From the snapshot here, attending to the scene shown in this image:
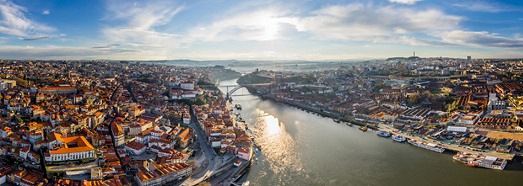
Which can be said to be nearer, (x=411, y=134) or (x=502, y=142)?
(x=502, y=142)

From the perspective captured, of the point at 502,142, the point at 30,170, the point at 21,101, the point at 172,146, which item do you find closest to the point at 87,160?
the point at 30,170

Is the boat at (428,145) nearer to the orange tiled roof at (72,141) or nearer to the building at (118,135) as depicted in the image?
the building at (118,135)

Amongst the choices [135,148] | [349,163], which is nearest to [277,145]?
[349,163]

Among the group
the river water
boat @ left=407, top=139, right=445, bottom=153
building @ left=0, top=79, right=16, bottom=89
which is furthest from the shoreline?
building @ left=0, top=79, right=16, bottom=89

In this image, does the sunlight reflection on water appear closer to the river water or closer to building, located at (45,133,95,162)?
the river water

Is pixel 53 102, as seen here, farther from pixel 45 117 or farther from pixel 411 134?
pixel 411 134

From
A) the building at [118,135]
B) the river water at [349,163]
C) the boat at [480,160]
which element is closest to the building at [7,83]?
the building at [118,135]
